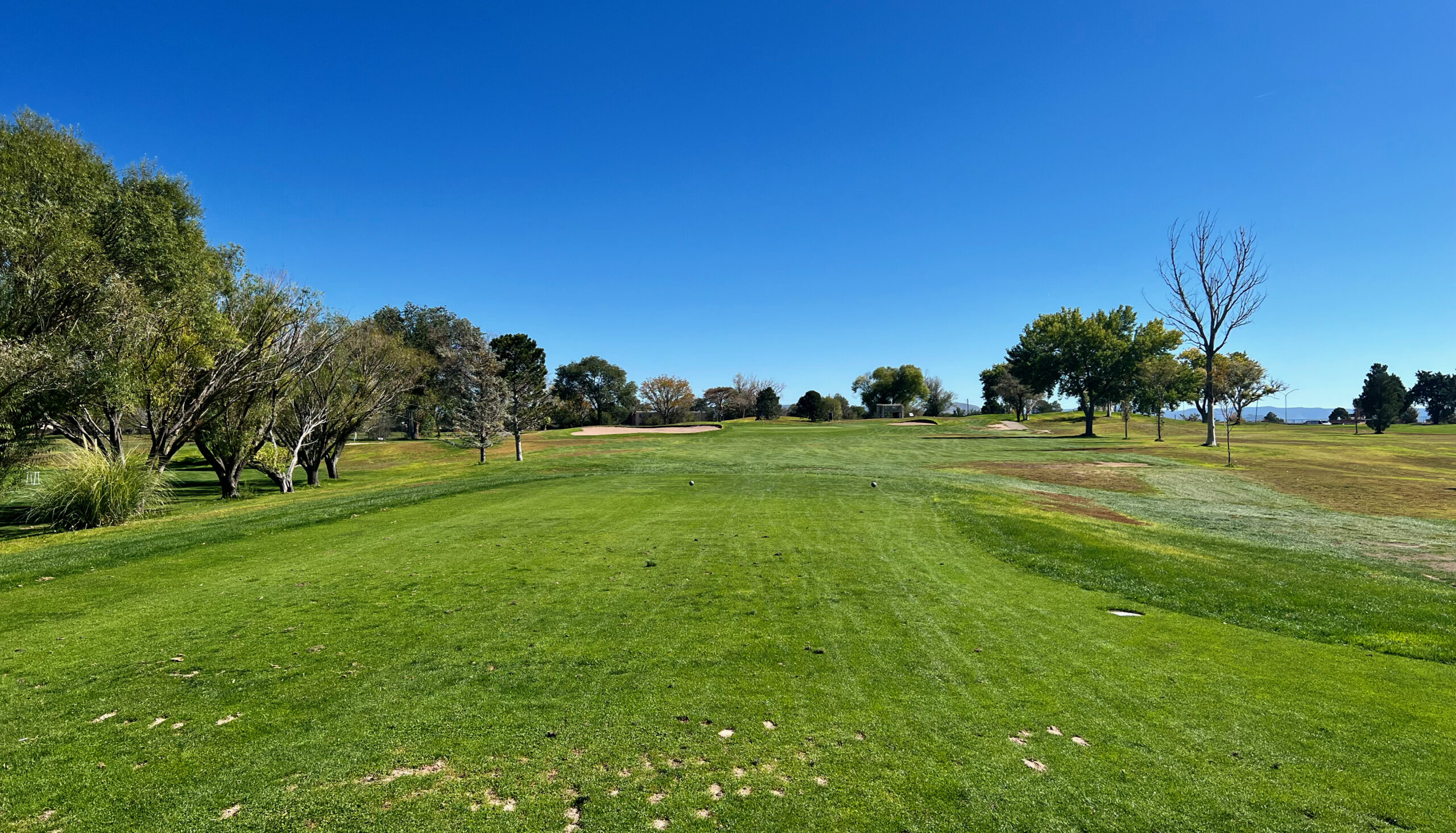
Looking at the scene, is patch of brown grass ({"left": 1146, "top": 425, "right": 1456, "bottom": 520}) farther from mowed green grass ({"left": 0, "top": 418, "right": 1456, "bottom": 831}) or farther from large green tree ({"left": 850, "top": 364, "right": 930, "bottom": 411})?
large green tree ({"left": 850, "top": 364, "right": 930, "bottom": 411})

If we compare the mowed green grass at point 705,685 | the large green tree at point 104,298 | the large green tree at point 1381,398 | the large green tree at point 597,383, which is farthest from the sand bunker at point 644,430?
the large green tree at point 1381,398

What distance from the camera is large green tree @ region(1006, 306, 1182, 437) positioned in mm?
57125

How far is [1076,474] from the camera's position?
2828 centimetres

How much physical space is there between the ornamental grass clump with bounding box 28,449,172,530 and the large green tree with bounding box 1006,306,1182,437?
64.1m

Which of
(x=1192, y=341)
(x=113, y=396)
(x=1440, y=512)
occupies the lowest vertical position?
(x=1440, y=512)

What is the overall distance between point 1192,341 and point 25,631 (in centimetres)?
5968

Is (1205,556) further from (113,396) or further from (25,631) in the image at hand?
(113,396)

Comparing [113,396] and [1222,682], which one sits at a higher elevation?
[113,396]

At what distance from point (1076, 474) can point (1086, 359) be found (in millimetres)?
35734

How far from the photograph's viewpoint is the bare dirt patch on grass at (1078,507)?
55.1ft

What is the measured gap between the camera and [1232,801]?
3904 millimetres

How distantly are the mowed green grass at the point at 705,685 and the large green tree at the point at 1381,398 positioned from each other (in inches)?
2938

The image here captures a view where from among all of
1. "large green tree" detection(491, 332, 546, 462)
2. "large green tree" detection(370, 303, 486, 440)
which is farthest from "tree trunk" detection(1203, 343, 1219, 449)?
"large green tree" detection(370, 303, 486, 440)

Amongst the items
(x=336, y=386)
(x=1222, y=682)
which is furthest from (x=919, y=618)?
(x=336, y=386)
